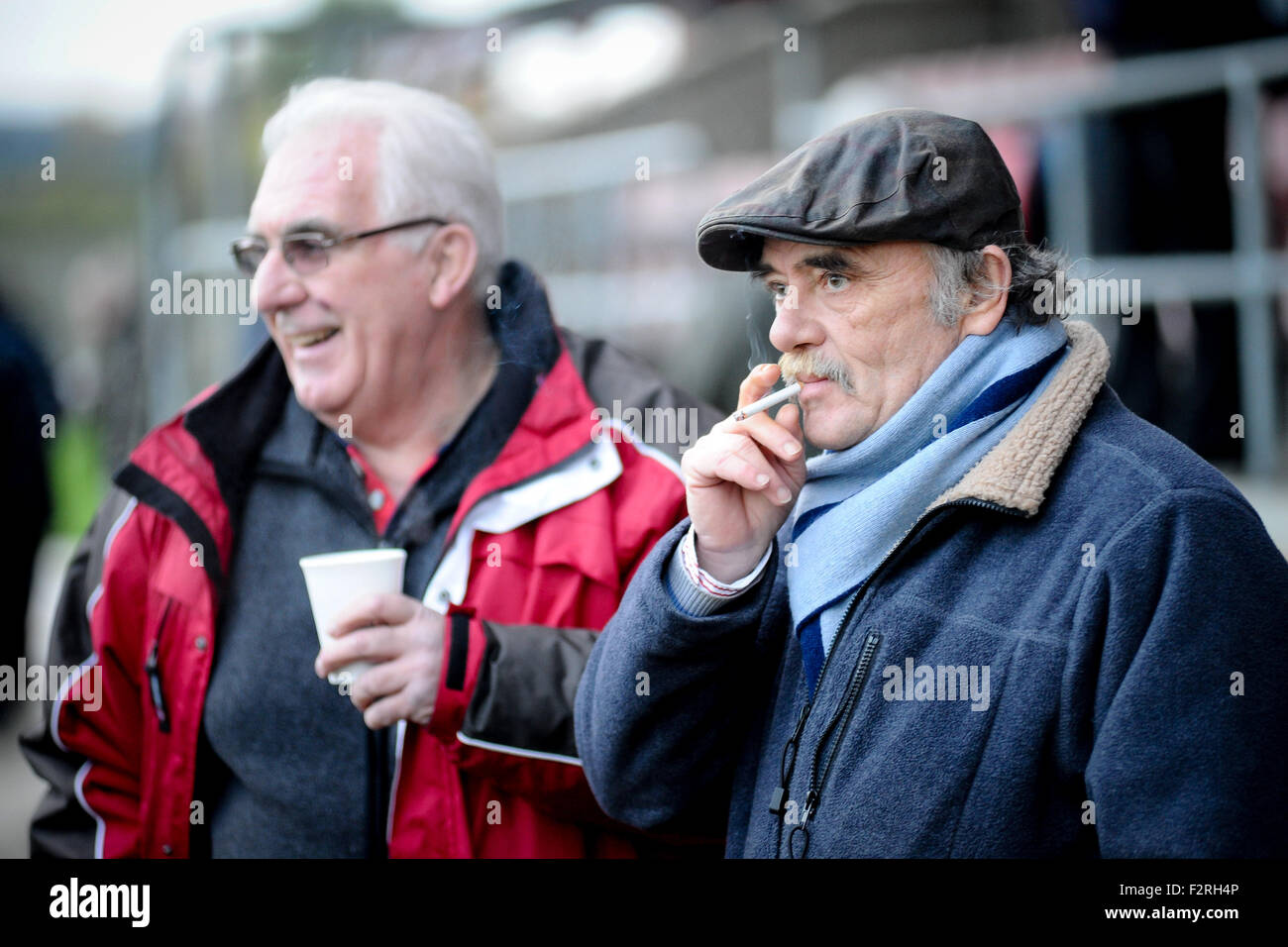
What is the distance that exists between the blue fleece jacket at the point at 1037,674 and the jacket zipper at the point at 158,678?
890 mm

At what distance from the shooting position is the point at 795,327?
1747 mm

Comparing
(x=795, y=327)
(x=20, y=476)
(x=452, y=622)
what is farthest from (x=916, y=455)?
(x=20, y=476)

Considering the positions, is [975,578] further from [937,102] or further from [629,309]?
[629,309]

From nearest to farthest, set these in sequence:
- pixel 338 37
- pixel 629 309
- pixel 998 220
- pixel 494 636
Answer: pixel 998 220 → pixel 494 636 → pixel 338 37 → pixel 629 309

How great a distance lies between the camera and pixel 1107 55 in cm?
460

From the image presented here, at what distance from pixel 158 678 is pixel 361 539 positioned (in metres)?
0.42

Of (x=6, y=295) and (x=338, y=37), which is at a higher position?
(x=338, y=37)

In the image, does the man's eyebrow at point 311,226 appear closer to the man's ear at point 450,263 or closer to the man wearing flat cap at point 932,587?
the man's ear at point 450,263

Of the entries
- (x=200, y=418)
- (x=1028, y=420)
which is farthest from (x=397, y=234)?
(x=1028, y=420)

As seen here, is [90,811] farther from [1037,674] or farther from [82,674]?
[1037,674]

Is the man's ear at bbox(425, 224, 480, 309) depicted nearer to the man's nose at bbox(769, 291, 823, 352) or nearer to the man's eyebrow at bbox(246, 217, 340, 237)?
the man's eyebrow at bbox(246, 217, 340, 237)

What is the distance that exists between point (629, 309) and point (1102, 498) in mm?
5169

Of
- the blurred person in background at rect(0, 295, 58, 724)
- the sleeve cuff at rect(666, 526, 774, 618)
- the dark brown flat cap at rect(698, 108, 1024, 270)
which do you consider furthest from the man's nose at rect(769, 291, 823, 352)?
the blurred person in background at rect(0, 295, 58, 724)

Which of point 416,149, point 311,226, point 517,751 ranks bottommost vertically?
point 517,751
